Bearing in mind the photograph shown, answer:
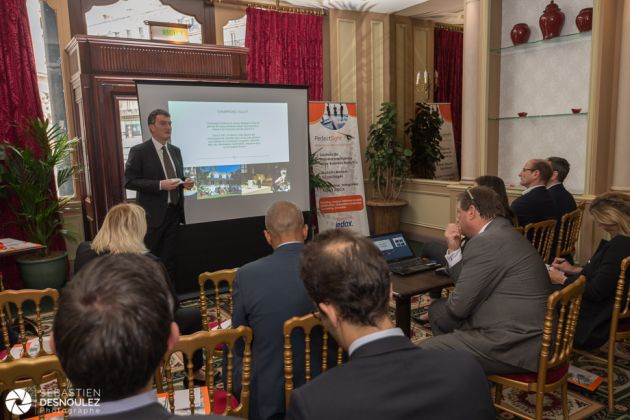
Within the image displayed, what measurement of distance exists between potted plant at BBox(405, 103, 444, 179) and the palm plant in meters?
4.19

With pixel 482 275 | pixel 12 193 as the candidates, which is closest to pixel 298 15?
pixel 12 193

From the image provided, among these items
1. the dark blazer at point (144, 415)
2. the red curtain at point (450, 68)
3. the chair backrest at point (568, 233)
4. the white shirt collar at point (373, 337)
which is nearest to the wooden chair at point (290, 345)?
the white shirt collar at point (373, 337)

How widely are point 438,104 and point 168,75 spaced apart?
12.8 feet

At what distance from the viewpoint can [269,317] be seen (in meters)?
1.71

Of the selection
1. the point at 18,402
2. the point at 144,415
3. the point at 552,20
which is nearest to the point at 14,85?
the point at 18,402

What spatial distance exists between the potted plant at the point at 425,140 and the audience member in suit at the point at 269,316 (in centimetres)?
519

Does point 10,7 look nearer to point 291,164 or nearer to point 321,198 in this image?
point 291,164

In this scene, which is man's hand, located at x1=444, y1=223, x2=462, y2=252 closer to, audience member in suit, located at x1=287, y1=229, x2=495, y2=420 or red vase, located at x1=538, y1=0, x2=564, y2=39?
audience member in suit, located at x1=287, y1=229, x2=495, y2=420

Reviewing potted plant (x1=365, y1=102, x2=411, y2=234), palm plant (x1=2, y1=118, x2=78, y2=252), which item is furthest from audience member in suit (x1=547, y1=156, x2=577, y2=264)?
palm plant (x1=2, y1=118, x2=78, y2=252)

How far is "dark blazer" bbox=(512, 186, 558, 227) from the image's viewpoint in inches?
140

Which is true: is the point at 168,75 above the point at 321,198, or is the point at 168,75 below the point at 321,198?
above

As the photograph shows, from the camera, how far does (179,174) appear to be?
4215mm

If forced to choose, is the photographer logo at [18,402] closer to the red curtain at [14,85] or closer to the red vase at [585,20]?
the red curtain at [14,85]

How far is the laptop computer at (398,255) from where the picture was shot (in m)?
Answer: 2.65
